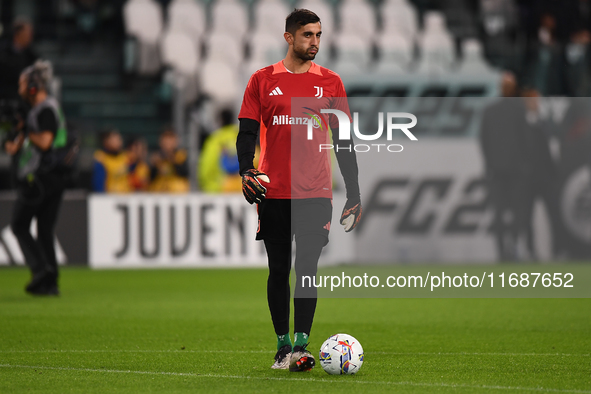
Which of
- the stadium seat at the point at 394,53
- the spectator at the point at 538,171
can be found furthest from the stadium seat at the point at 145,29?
the spectator at the point at 538,171

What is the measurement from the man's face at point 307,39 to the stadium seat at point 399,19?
1429 centimetres

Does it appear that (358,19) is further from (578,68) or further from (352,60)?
(578,68)

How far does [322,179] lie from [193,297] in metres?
4.70

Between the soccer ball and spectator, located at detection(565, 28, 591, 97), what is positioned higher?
spectator, located at detection(565, 28, 591, 97)

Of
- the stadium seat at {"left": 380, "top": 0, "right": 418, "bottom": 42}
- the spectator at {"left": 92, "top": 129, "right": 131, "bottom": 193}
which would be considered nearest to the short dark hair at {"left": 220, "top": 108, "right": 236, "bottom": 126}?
the spectator at {"left": 92, "top": 129, "right": 131, "bottom": 193}

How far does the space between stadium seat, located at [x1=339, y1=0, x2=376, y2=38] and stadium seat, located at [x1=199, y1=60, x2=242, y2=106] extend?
10.1ft

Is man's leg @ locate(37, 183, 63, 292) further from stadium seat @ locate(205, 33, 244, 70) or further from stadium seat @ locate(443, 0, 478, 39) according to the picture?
stadium seat @ locate(443, 0, 478, 39)

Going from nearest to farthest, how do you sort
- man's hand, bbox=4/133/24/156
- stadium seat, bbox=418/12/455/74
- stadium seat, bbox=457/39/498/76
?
man's hand, bbox=4/133/24/156 → stadium seat, bbox=457/39/498/76 → stadium seat, bbox=418/12/455/74

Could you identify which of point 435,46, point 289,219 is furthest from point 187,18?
point 289,219

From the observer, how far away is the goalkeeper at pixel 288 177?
525 centimetres

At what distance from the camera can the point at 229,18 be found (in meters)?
19.4

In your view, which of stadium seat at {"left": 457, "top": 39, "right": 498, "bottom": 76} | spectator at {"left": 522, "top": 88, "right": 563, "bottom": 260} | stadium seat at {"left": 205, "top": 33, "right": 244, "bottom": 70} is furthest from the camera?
stadium seat at {"left": 205, "top": 33, "right": 244, "bottom": 70}

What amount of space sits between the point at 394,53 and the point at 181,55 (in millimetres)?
4146

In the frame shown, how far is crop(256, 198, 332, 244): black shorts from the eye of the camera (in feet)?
17.3
